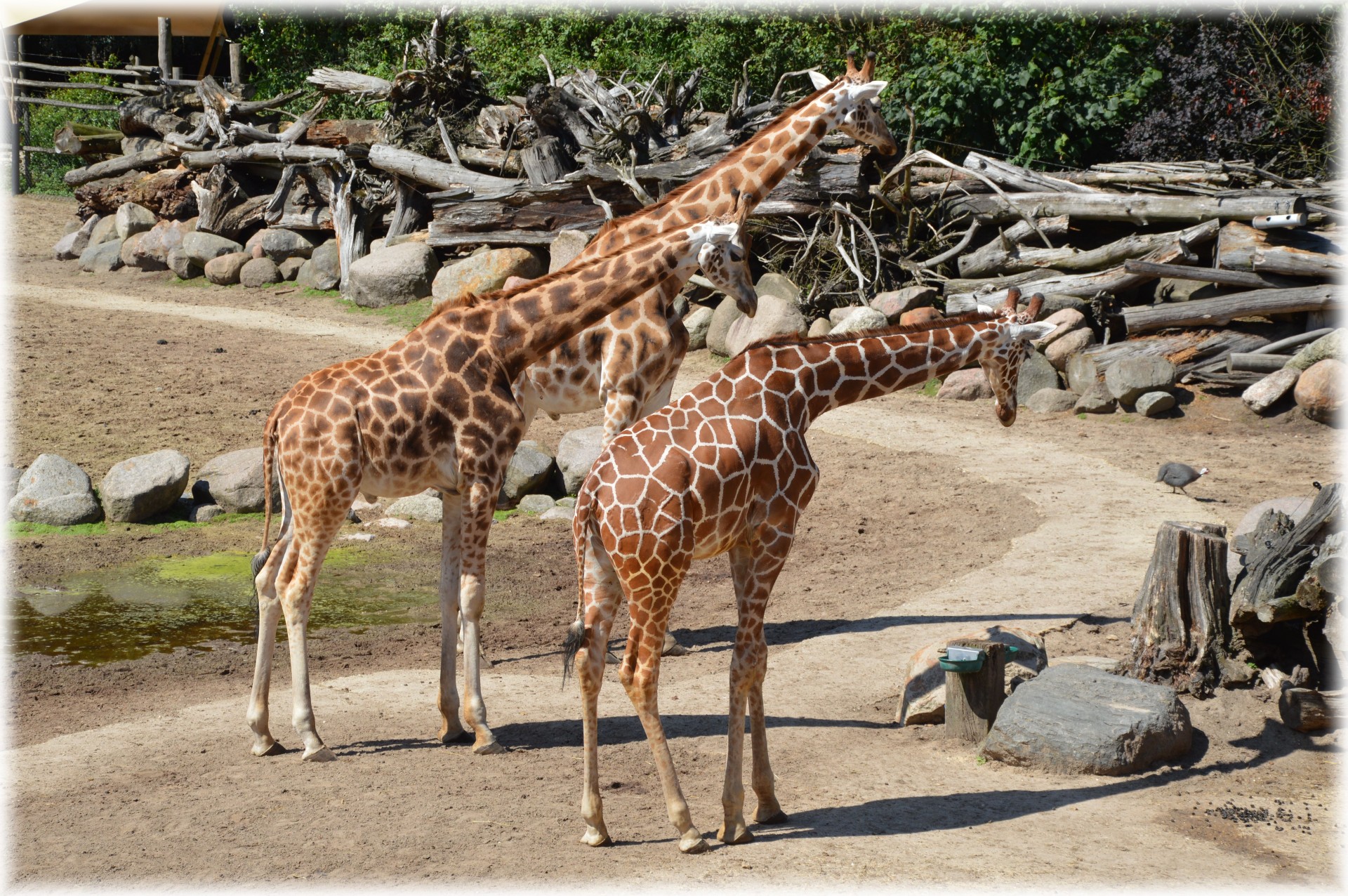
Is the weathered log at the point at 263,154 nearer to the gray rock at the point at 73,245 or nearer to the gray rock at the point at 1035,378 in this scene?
the gray rock at the point at 73,245

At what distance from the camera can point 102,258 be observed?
23938 millimetres

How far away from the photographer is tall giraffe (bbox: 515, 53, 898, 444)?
8.61m

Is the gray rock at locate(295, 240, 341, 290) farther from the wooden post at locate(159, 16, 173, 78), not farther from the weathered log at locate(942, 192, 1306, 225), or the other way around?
the weathered log at locate(942, 192, 1306, 225)

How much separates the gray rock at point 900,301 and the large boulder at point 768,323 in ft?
3.62

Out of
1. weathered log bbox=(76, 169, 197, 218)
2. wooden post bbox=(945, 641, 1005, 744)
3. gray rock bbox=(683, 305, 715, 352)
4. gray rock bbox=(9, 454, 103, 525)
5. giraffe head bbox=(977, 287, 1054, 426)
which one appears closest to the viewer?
giraffe head bbox=(977, 287, 1054, 426)

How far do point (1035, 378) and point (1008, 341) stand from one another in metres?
9.42

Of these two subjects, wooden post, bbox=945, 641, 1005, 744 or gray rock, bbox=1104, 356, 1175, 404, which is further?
gray rock, bbox=1104, 356, 1175, 404

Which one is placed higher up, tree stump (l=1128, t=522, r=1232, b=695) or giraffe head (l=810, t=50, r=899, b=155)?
giraffe head (l=810, t=50, r=899, b=155)

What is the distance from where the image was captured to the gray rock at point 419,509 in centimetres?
1195

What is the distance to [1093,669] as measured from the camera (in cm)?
681

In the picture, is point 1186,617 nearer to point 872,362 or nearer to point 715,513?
point 872,362

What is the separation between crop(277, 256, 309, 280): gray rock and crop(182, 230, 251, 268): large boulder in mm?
1136

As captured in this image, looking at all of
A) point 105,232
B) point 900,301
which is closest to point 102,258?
point 105,232

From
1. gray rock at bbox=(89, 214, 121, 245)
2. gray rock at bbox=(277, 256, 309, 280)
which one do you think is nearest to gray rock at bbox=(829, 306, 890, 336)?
gray rock at bbox=(277, 256, 309, 280)
